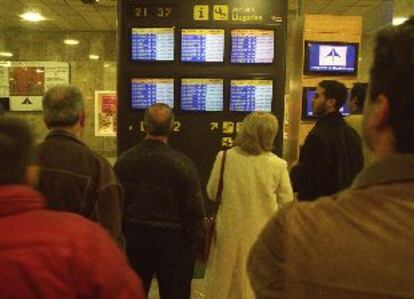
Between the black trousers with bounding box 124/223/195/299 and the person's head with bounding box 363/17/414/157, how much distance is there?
8.25 feet

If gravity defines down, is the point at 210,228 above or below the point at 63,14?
below

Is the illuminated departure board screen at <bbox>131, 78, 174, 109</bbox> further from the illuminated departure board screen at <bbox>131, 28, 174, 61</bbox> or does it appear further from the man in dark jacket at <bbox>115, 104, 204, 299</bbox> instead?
the man in dark jacket at <bbox>115, 104, 204, 299</bbox>

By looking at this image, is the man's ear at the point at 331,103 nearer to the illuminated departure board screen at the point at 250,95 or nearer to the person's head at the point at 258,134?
the person's head at the point at 258,134

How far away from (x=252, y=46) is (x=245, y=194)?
207 centimetres

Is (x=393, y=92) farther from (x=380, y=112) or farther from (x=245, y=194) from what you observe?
(x=245, y=194)

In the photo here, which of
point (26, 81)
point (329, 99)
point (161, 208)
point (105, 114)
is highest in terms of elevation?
point (26, 81)

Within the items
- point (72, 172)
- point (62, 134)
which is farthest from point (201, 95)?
point (72, 172)

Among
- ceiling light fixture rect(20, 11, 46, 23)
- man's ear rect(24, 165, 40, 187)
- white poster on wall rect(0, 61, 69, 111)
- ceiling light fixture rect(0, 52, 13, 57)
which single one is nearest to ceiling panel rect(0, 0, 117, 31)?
ceiling light fixture rect(20, 11, 46, 23)

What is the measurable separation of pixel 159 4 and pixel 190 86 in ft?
2.66

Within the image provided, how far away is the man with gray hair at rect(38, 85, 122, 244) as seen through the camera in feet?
7.77

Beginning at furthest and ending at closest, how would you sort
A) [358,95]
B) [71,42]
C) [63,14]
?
[71,42], [63,14], [358,95]

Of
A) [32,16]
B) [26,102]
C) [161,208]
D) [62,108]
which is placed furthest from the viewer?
[26,102]

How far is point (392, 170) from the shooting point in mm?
928

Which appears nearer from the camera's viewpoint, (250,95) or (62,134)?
(62,134)
